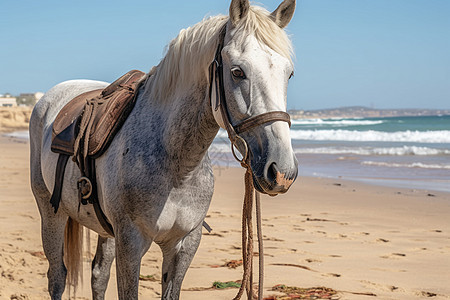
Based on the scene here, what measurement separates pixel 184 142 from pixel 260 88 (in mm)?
565

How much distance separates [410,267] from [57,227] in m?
3.22

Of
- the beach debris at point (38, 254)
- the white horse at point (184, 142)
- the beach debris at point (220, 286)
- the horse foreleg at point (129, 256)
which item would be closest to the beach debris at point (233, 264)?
the beach debris at point (220, 286)

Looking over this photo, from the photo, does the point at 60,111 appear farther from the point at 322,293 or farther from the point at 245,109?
the point at 322,293

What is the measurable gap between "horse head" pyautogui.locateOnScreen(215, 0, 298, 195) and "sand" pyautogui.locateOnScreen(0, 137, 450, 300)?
2.30 metres

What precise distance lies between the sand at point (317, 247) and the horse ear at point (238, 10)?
250 cm

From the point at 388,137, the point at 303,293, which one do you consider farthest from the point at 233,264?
the point at 388,137

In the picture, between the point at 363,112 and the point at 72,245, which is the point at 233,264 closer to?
the point at 72,245

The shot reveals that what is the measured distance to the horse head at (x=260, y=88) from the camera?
195 centimetres

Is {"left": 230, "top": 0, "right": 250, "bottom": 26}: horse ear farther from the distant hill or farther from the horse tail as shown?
the distant hill

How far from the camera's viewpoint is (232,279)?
14.5ft

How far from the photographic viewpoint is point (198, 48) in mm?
2361

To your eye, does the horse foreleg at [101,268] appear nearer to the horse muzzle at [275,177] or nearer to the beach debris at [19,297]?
the beach debris at [19,297]

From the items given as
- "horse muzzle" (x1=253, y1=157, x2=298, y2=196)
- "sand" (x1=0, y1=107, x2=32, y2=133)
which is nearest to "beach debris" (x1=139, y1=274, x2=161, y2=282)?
"horse muzzle" (x1=253, y1=157, x2=298, y2=196)

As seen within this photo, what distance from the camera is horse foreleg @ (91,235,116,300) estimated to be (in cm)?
340
